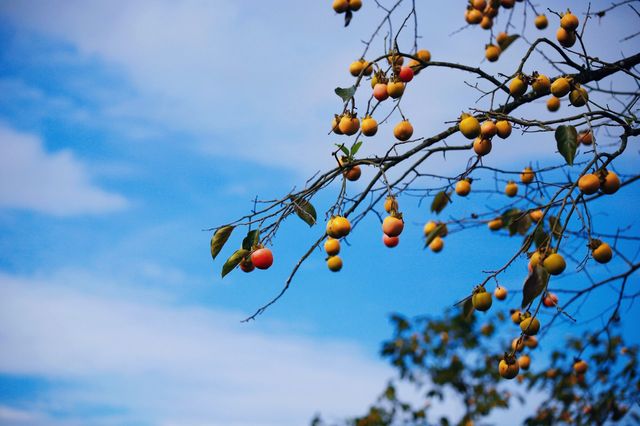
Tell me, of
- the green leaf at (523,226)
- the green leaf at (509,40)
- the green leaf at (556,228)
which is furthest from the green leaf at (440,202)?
the green leaf at (509,40)

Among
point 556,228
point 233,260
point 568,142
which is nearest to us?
point 568,142

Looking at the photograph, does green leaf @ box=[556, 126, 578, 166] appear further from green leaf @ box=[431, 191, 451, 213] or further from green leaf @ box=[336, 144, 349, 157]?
green leaf @ box=[431, 191, 451, 213]

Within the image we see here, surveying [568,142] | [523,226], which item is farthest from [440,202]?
[568,142]

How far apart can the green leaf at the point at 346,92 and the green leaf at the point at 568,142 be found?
57cm

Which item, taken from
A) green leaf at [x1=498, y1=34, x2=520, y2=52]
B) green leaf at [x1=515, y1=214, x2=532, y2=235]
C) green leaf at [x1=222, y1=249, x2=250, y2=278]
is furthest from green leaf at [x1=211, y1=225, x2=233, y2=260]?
green leaf at [x1=498, y1=34, x2=520, y2=52]

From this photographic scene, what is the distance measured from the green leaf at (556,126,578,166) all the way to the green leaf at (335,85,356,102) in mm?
566

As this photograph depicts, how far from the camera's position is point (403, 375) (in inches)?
268

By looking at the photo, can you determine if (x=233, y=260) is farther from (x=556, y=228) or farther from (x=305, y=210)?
(x=556, y=228)

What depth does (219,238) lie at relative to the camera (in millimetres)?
1647

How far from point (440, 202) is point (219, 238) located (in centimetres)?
105

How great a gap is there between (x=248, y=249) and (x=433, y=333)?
5789 millimetres

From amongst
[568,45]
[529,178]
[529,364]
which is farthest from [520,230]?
[568,45]

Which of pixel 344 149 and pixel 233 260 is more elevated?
pixel 344 149

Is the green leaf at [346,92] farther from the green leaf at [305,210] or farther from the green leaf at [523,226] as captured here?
the green leaf at [523,226]
